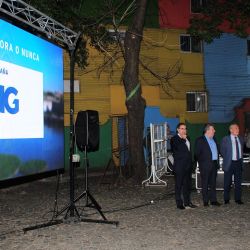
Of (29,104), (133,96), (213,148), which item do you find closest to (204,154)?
(213,148)

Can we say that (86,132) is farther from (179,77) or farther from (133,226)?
(179,77)

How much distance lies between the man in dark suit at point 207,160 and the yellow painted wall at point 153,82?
41.9ft

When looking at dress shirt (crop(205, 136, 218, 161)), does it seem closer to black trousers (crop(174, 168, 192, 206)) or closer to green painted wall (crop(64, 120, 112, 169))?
black trousers (crop(174, 168, 192, 206))

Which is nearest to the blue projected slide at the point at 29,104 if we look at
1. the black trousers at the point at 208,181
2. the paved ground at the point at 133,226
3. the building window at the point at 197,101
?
the paved ground at the point at 133,226

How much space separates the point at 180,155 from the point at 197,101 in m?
16.2

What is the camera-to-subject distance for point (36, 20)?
28.1 feet

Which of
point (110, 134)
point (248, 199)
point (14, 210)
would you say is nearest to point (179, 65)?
point (110, 134)

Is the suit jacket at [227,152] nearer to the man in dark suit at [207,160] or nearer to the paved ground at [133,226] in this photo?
the man in dark suit at [207,160]

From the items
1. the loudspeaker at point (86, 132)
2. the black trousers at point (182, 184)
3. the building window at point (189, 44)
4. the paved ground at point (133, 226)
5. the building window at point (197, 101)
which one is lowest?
the paved ground at point (133, 226)

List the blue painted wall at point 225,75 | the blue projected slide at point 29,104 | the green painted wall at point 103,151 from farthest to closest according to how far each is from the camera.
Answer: the blue painted wall at point 225,75 → the green painted wall at point 103,151 → the blue projected slide at point 29,104

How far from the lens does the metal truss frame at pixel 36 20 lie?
26.2 feet

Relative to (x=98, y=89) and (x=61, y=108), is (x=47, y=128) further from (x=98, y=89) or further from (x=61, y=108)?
(x=98, y=89)

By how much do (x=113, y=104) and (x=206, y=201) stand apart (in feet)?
44.8

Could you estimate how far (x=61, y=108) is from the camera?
9367mm
